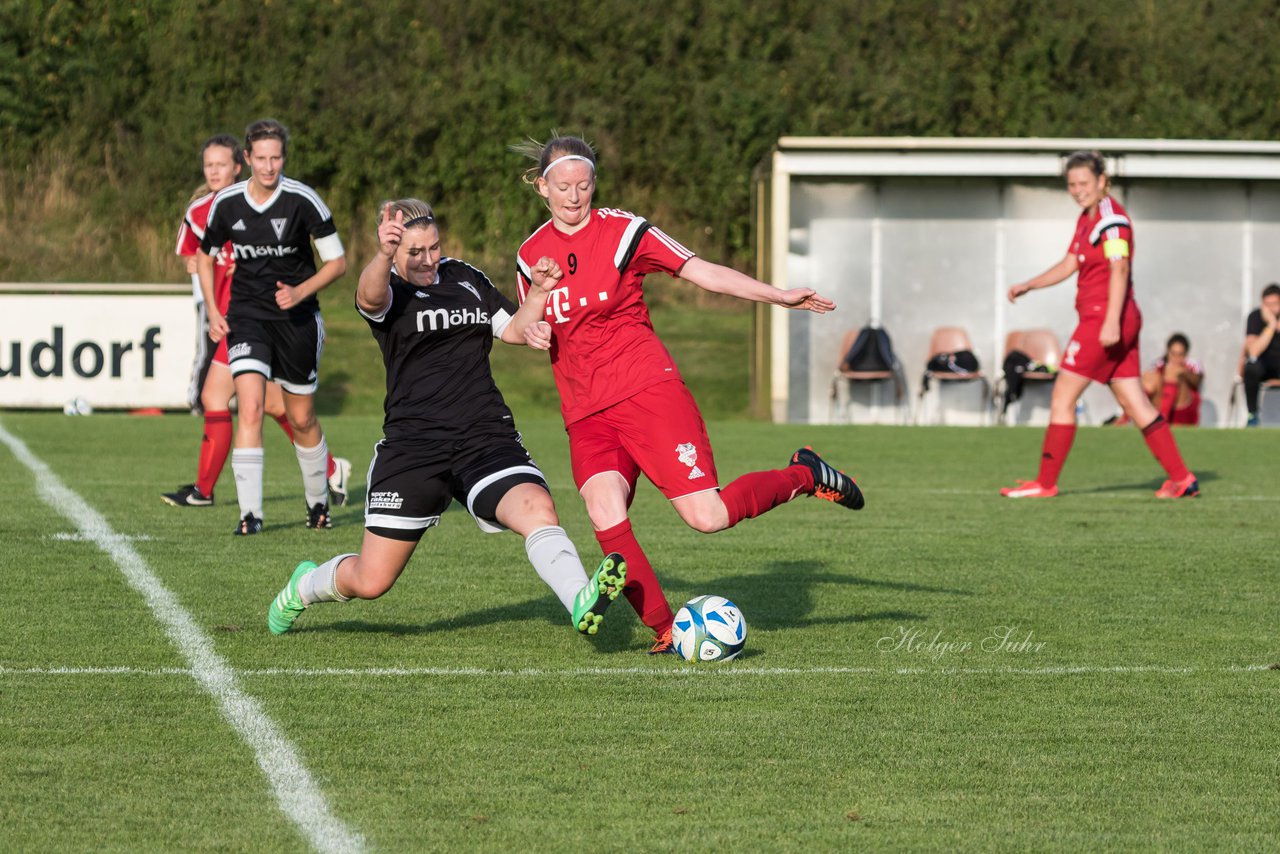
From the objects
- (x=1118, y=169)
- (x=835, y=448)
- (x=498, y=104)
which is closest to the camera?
(x=835, y=448)

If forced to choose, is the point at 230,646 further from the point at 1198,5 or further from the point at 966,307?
the point at 1198,5

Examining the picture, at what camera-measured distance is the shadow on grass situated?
241 inches

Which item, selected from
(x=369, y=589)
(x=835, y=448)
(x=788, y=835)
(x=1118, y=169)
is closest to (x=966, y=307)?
(x=1118, y=169)

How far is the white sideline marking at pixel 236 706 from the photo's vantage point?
3734 mm

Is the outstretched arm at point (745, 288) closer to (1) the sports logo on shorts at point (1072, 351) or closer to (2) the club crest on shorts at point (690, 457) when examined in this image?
(2) the club crest on shorts at point (690, 457)

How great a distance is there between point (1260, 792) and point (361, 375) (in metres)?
17.7

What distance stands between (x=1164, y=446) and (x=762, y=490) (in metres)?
5.70

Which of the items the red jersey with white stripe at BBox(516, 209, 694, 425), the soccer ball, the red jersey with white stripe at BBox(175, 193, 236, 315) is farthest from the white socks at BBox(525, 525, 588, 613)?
the red jersey with white stripe at BBox(175, 193, 236, 315)

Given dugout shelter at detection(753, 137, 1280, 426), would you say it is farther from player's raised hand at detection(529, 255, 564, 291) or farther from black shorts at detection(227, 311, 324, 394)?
player's raised hand at detection(529, 255, 564, 291)

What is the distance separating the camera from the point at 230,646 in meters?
5.73

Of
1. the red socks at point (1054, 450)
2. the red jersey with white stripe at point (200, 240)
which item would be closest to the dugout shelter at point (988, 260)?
the red socks at point (1054, 450)

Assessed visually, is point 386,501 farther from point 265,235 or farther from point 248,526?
point 265,235

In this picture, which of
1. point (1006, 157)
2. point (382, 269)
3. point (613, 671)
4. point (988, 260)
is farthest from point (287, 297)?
point (988, 260)

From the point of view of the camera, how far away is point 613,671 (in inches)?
212
